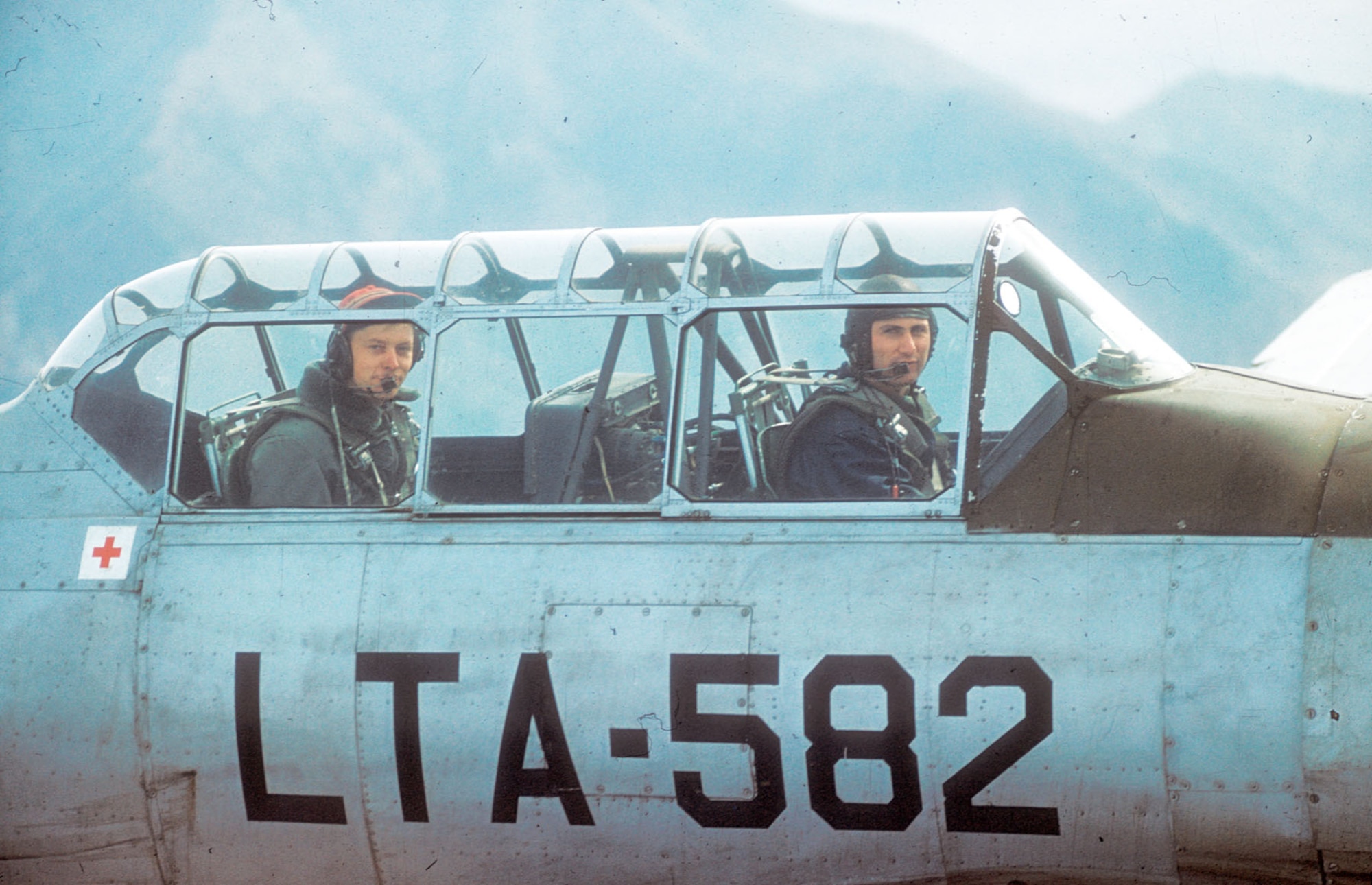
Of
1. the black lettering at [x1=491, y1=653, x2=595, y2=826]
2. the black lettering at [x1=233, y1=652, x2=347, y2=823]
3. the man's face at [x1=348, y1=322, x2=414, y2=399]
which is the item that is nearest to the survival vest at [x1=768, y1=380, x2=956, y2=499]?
the black lettering at [x1=491, y1=653, x2=595, y2=826]

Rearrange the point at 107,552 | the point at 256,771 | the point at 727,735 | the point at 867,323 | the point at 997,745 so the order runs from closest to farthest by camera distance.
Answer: the point at 997,745 → the point at 727,735 → the point at 256,771 → the point at 867,323 → the point at 107,552

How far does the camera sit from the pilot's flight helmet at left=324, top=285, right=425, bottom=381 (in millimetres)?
4223

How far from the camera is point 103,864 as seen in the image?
414 centimetres

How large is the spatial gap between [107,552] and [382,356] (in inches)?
44.4

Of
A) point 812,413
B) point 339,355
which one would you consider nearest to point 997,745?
point 812,413

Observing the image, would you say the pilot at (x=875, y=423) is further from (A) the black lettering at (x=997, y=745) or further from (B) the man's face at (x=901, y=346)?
(A) the black lettering at (x=997, y=745)

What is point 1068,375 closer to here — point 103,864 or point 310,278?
point 310,278

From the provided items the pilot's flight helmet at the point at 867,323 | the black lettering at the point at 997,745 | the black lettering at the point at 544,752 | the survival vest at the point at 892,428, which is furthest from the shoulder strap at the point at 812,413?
the black lettering at the point at 544,752

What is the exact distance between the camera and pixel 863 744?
11.6 feet

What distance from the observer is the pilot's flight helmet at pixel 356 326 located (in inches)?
166

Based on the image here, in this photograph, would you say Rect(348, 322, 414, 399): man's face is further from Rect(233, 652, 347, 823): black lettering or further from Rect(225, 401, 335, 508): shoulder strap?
Rect(233, 652, 347, 823): black lettering

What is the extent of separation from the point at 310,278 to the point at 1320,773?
351cm

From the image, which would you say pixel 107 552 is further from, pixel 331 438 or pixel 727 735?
pixel 727 735

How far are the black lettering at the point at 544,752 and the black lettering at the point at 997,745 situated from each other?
3.60 ft
